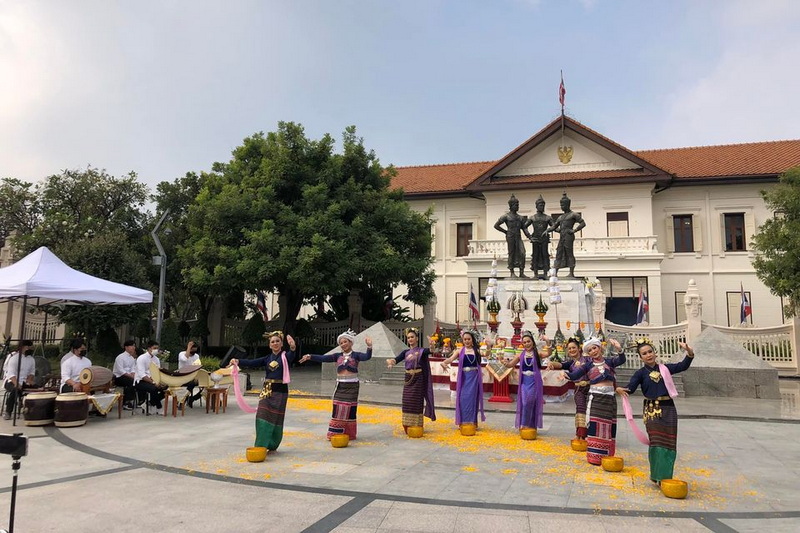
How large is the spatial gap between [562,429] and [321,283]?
447 inches

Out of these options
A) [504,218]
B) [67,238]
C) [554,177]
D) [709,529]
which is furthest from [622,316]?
[67,238]

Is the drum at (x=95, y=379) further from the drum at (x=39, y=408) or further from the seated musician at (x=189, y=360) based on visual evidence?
the seated musician at (x=189, y=360)

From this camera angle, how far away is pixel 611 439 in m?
6.70

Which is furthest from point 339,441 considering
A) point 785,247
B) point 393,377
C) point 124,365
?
point 785,247

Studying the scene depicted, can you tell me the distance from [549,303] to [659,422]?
11.1 meters

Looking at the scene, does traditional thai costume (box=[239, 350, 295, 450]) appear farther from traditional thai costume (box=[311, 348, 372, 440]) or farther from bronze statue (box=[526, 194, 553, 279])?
bronze statue (box=[526, 194, 553, 279])

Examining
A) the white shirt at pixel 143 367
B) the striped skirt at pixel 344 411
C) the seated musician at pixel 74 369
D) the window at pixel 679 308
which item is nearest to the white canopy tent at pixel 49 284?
the seated musician at pixel 74 369

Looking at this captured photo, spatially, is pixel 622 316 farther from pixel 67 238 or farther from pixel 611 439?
pixel 67 238

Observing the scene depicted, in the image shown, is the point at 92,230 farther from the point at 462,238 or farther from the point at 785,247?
the point at 785,247

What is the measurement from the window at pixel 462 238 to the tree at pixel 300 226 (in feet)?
25.9

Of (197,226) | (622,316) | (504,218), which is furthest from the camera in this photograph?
(622,316)

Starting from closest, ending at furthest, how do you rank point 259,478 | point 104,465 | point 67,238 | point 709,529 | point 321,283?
point 709,529 < point 259,478 < point 104,465 < point 321,283 < point 67,238

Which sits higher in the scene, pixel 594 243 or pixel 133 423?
pixel 594 243

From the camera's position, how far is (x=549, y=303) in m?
16.6
